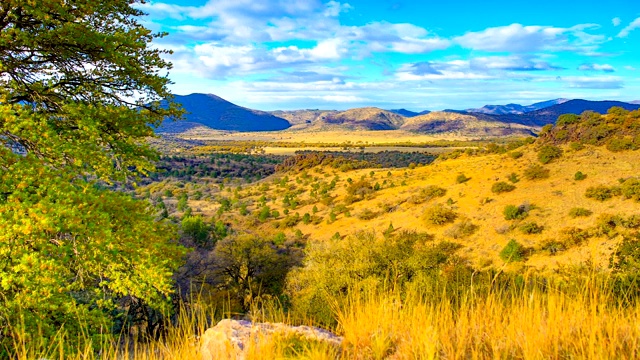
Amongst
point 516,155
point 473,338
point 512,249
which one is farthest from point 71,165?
point 516,155

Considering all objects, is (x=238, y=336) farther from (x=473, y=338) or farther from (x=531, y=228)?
(x=531, y=228)

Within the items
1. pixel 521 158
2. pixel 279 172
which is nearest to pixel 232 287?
pixel 521 158

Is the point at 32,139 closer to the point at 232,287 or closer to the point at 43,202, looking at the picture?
the point at 43,202

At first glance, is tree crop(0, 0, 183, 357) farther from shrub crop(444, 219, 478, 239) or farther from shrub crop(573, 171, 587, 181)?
shrub crop(573, 171, 587, 181)

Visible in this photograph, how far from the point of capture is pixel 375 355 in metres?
3.33

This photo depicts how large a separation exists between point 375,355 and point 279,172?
8381 centimetres

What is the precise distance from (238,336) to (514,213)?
33.1 metres

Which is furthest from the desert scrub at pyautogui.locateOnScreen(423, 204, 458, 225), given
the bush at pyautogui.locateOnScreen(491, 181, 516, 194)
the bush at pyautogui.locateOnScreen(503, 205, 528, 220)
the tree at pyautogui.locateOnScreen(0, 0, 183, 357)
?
the tree at pyautogui.locateOnScreen(0, 0, 183, 357)

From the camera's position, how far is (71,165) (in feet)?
24.4

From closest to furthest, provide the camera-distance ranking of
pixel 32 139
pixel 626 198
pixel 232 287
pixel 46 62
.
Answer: pixel 32 139 → pixel 46 62 → pixel 232 287 → pixel 626 198

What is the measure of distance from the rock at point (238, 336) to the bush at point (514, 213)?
3238 cm

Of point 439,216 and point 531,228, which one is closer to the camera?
point 531,228

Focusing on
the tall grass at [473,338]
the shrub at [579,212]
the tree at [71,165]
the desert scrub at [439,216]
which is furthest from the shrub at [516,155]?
the tall grass at [473,338]

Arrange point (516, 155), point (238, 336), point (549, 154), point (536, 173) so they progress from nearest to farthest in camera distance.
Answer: point (238, 336) → point (536, 173) → point (549, 154) → point (516, 155)
